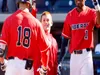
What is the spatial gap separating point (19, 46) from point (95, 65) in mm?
1634

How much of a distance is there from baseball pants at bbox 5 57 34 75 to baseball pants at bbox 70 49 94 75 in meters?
1.07

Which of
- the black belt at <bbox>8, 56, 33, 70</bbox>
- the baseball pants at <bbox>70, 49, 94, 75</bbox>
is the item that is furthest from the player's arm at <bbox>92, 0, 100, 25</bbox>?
the black belt at <bbox>8, 56, 33, 70</bbox>

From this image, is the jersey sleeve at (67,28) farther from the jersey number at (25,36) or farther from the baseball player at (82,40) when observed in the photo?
the jersey number at (25,36)

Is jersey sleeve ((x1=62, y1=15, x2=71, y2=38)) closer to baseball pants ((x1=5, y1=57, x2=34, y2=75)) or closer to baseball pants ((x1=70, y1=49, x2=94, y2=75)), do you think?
baseball pants ((x1=70, y1=49, x2=94, y2=75))

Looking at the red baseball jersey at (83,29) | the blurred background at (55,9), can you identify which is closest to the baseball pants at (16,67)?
the red baseball jersey at (83,29)

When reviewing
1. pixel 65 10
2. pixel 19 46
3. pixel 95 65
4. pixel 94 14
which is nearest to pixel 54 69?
pixel 95 65

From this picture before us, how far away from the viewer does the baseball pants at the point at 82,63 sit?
5.70 meters

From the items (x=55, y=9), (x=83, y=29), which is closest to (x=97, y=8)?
(x=83, y=29)

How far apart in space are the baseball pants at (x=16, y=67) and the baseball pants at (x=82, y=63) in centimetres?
107

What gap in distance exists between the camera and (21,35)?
4914 millimetres

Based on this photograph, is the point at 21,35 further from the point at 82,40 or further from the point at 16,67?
the point at 82,40

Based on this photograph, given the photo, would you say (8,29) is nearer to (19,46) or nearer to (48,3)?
(19,46)

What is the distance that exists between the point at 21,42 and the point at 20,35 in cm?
9

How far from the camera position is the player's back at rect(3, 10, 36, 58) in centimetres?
489
